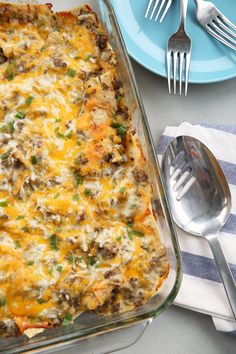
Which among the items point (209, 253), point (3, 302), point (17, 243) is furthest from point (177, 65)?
point (3, 302)

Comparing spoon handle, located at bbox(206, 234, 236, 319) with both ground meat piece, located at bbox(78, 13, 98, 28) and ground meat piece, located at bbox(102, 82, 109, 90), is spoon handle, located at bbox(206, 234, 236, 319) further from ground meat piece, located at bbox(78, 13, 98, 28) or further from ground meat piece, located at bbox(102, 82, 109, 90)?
ground meat piece, located at bbox(78, 13, 98, 28)

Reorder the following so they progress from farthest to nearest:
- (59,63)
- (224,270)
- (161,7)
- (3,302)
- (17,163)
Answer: (161,7) < (224,270) < (59,63) < (17,163) < (3,302)

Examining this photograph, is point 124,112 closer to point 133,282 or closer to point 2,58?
point 2,58

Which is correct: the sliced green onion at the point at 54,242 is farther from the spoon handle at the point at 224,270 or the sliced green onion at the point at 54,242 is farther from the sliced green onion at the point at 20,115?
the spoon handle at the point at 224,270

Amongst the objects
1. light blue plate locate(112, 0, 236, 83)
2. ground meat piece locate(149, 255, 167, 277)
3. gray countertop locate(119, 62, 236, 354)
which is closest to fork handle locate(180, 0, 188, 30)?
light blue plate locate(112, 0, 236, 83)

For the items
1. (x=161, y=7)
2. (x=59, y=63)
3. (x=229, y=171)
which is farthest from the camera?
(x=161, y=7)
